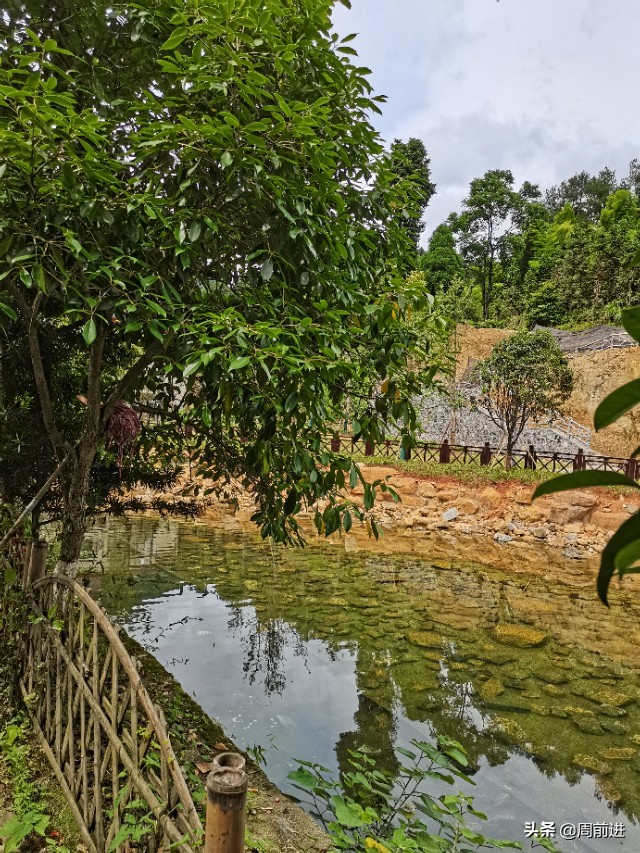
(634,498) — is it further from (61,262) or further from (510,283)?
(510,283)

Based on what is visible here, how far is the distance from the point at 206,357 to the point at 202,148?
104 centimetres

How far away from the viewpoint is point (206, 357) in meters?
2.13

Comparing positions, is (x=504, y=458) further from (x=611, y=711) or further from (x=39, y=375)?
(x=39, y=375)

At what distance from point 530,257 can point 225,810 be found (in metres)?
42.2

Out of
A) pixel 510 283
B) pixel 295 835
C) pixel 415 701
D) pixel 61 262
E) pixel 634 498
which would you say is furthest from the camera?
pixel 510 283

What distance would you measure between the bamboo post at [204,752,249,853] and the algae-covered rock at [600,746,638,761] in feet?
14.1

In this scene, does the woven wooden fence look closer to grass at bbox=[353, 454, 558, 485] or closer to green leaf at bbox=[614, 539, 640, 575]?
green leaf at bbox=[614, 539, 640, 575]

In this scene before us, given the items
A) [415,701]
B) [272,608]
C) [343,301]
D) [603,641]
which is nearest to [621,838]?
[415,701]

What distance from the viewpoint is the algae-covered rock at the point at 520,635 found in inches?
270

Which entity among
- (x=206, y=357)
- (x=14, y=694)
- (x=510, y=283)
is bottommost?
(x=14, y=694)

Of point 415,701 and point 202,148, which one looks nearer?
point 202,148

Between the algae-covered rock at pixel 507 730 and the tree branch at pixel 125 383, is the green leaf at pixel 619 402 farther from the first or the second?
the algae-covered rock at pixel 507 730

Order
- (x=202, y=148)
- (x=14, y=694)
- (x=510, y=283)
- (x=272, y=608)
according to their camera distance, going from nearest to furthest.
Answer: (x=202, y=148), (x=14, y=694), (x=272, y=608), (x=510, y=283)

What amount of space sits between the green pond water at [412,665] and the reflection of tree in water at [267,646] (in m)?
0.02
